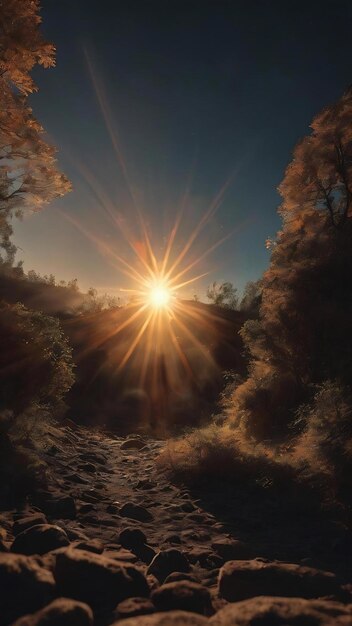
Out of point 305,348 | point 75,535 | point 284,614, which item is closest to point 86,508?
point 75,535

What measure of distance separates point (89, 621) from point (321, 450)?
187 inches

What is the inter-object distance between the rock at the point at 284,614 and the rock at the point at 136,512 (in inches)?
129

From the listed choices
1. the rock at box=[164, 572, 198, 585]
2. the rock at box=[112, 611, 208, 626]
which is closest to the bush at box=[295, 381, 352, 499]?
the rock at box=[164, 572, 198, 585]

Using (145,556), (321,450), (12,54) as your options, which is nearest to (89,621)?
(145,556)

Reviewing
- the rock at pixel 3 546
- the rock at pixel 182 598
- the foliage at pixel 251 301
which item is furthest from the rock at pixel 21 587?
the foliage at pixel 251 301

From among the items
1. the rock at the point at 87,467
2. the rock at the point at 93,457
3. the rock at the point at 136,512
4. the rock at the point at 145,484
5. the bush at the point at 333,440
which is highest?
the bush at the point at 333,440

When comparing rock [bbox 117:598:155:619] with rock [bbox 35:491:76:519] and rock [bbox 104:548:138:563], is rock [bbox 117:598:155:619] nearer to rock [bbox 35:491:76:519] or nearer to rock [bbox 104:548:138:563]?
rock [bbox 104:548:138:563]

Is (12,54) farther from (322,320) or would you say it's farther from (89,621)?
(89,621)

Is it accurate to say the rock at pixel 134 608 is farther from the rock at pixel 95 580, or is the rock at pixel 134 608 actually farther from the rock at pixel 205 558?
the rock at pixel 205 558

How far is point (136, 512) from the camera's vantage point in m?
6.23

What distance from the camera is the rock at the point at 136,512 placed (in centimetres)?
611

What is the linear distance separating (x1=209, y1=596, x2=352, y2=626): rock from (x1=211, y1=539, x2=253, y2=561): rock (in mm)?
1730

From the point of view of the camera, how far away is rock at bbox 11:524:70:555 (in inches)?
160

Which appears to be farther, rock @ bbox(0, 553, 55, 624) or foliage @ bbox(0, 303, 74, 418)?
foliage @ bbox(0, 303, 74, 418)
